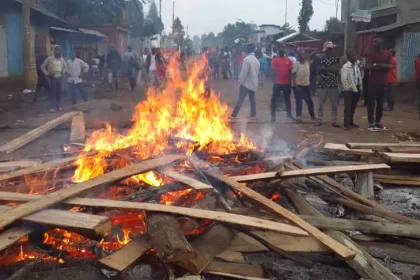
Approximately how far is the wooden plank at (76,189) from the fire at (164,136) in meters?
0.17

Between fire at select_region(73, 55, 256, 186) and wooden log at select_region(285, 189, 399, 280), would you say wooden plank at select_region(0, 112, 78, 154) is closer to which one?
fire at select_region(73, 55, 256, 186)

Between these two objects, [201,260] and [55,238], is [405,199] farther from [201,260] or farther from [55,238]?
[55,238]

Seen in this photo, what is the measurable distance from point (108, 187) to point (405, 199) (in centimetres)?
390

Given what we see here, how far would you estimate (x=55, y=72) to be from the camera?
44.0 ft

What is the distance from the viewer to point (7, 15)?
1730 cm

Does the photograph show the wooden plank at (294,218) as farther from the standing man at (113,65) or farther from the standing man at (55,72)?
the standing man at (113,65)

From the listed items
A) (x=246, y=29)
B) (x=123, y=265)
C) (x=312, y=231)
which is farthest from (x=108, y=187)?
(x=246, y=29)

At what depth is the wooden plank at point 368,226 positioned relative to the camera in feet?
14.5

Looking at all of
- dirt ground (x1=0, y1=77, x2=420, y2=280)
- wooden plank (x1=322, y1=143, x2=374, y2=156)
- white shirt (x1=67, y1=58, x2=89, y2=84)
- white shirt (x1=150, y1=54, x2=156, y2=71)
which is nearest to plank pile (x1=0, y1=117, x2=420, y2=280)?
dirt ground (x1=0, y1=77, x2=420, y2=280)

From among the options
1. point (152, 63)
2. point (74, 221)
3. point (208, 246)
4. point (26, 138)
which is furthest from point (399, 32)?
point (74, 221)

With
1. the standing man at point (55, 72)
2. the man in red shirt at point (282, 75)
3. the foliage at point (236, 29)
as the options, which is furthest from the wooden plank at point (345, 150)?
the foliage at point (236, 29)

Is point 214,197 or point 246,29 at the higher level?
point 246,29

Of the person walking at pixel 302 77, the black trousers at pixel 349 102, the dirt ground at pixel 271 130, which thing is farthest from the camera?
the person walking at pixel 302 77

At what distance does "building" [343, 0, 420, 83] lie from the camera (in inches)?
798
